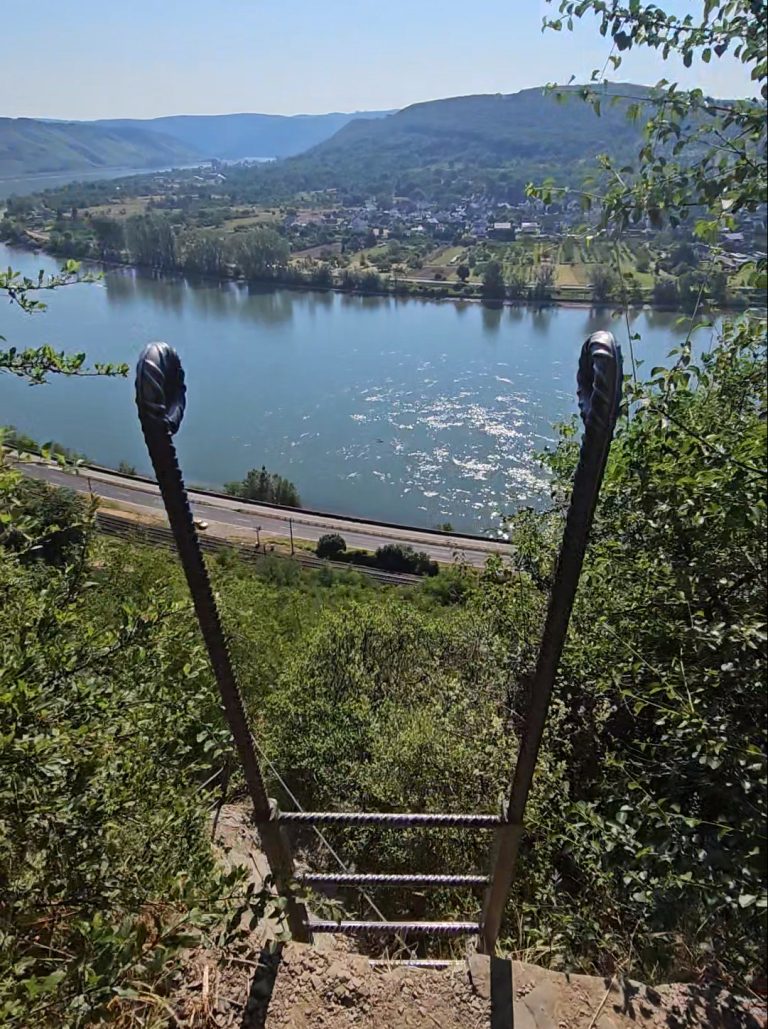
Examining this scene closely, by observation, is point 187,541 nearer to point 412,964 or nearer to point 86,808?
point 86,808

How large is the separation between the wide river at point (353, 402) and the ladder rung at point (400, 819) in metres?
13.9

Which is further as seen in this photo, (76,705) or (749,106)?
(76,705)

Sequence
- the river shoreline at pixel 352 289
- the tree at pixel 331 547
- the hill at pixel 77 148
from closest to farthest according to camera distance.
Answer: the tree at pixel 331 547 < the river shoreline at pixel 352 289 < the hill at pixel 77 148

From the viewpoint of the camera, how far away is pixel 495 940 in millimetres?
1700

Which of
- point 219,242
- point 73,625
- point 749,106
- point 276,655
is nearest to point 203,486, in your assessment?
point 276,655

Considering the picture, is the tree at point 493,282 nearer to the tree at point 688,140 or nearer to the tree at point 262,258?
the tree at point 262,258

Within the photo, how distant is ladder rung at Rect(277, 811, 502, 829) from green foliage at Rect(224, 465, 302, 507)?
1744 cm

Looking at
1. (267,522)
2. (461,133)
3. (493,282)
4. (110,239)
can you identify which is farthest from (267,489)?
(461,133)

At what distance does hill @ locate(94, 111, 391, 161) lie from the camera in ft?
553

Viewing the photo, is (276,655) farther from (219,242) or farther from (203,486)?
(219,242)

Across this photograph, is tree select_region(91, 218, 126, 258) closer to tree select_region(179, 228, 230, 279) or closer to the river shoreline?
the river shoreline

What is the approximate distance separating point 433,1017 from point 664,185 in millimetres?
1801

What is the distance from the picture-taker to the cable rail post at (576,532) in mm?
880

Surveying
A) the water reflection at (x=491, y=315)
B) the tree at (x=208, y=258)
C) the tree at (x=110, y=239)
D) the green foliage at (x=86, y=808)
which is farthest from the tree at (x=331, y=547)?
the tree at (x=110, y=239)
